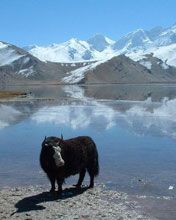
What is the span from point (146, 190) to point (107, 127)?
21.0 m

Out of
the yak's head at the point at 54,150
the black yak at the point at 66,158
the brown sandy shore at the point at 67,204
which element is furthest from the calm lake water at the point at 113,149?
the yak's head at the point at 54,150

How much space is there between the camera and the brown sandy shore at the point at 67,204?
13.4 m

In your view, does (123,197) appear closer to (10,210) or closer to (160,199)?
(160,199)

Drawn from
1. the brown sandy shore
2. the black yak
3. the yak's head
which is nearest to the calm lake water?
the black yak

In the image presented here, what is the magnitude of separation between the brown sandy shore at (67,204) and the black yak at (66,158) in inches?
24.0

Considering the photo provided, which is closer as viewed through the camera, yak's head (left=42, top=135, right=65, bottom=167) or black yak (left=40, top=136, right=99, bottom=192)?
yak's head (left=42, top=135, right=65, bottom=167)

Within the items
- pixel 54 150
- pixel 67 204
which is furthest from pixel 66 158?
pixel 67 204

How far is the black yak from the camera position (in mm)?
15445

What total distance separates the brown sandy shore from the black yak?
609 millimetres

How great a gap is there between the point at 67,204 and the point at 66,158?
1847 mm

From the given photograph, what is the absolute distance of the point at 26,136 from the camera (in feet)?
105

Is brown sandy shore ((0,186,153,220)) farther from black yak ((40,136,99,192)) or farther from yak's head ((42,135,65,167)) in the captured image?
yak's head ((42,135,65,167))

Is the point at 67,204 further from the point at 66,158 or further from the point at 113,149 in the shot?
the point at 113,149

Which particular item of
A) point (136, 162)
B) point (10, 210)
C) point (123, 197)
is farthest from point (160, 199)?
point (136, 162)
